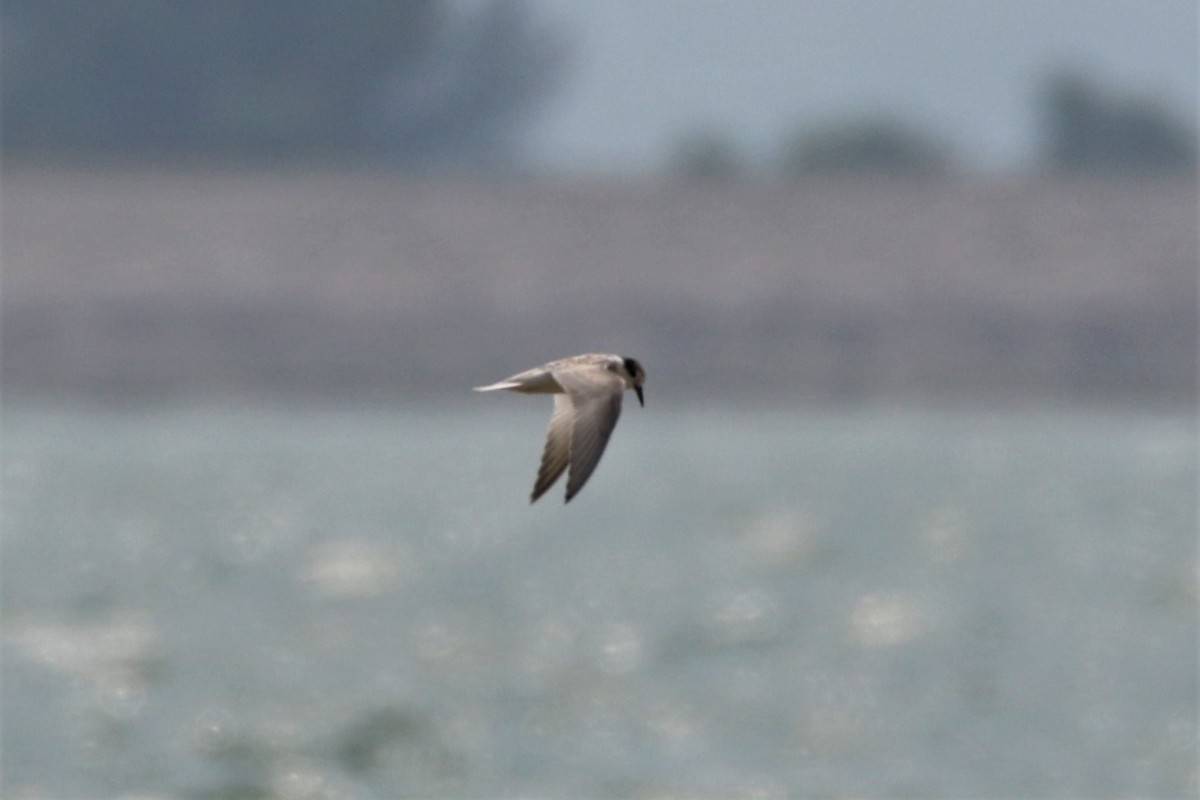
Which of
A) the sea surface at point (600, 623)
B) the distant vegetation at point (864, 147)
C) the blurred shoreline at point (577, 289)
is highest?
the distant vegetation at point (864, 147)

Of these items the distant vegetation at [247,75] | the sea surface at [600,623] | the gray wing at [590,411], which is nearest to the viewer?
the gray wing at [590,411]

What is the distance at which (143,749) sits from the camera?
83.2ft

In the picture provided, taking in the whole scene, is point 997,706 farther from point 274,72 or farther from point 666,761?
point 274,72

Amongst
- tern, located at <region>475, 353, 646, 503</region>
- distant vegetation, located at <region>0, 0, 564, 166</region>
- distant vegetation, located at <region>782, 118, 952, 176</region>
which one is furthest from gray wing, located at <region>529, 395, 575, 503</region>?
distant vegetation, located at <region>782, 118, 952, 176</region>

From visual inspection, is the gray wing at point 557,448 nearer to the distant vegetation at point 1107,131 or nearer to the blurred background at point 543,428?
the blurred background at point 543,428

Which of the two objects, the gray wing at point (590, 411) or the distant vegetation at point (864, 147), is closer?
the gray wing at point (590, 411)

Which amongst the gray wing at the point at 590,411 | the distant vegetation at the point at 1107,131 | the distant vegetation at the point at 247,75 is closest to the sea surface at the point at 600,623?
the gray wing at the point at 590,411

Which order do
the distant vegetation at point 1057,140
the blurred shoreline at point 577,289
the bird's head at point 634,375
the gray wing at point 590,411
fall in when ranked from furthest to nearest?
the distant vegetation at point 1057,140
the blurred shoreline at point 577,289
the bird's head at point 634,375
the gray wing at point 590,411

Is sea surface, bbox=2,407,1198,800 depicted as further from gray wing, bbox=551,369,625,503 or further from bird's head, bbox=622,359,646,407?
gray wing, bbox=551,369,625,503

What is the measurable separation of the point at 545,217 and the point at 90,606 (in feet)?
129

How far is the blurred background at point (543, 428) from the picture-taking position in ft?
89.6

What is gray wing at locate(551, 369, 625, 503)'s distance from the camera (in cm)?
1230

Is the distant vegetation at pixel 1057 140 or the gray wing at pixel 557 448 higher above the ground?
the distant vegetation at pixel 1057 140

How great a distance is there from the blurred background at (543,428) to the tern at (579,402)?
11.2 m
